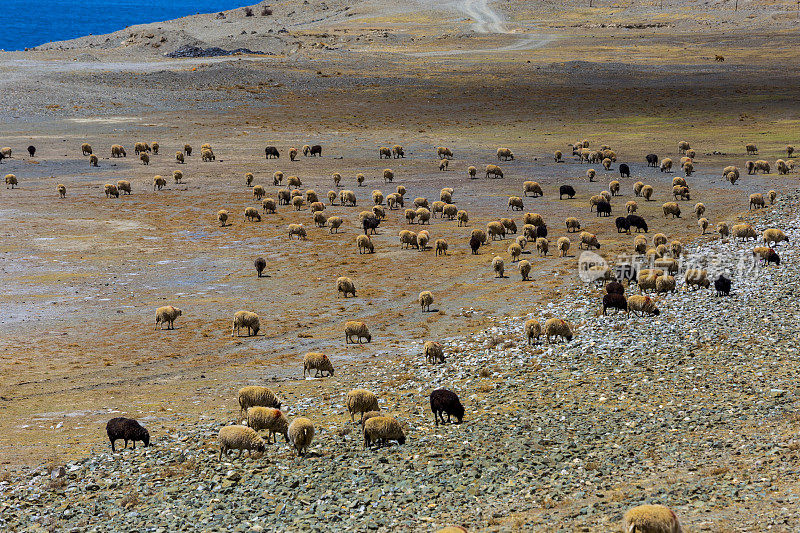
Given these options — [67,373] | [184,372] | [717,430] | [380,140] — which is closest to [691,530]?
[717,430]

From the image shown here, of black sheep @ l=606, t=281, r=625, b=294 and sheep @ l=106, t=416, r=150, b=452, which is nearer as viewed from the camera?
sheep @ l=106, t=416, r=150, b=452

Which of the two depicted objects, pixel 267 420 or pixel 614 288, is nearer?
pixel 267 420

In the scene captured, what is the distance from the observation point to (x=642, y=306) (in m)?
26.7

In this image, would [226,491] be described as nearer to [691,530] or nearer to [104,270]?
[691,530]

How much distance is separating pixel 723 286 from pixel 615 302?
3.94 meters

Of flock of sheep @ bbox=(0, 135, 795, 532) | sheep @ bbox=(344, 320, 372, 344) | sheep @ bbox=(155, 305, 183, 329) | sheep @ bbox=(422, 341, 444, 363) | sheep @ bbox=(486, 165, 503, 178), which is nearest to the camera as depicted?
flock of sheep @ bbox=(0, 135, 795, 532)

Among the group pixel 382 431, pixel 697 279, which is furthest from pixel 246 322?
pixel 697 279

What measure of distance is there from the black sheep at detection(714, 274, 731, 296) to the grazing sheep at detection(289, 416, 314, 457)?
1636 centimetres

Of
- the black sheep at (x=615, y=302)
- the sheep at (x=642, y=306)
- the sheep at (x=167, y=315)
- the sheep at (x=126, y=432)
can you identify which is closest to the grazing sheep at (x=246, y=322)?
the sheep at (x=167, y=315)

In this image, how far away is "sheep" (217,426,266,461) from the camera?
1763cm

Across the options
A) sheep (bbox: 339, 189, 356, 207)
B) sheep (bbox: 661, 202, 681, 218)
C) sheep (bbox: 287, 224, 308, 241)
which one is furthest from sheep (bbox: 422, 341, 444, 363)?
sheep (bbox: 339, 189, 356, 207)

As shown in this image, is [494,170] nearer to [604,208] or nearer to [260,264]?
[604,208]

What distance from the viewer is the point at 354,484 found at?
53.0 ft

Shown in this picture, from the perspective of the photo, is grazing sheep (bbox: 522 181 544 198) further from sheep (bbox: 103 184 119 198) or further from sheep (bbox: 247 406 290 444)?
sheep (bbox: 247 406 290 444)
